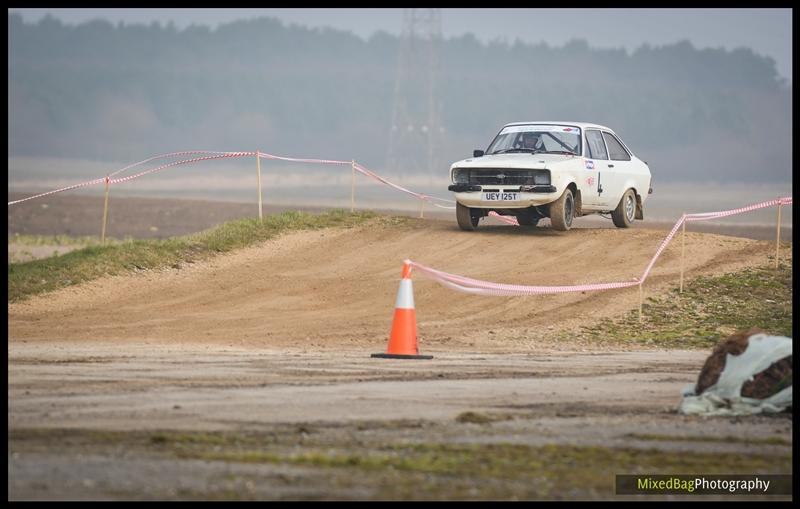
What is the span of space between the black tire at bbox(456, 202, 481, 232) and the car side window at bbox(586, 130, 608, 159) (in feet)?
7.29

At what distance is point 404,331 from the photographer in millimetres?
14273

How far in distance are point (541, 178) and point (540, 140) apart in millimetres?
1475

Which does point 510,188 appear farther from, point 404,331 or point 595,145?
point 404,331

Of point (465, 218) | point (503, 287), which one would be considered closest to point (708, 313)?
point (503, 287)

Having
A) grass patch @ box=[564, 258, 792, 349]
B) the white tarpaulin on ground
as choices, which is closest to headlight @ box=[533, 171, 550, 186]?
grass patch @ box=[564, 258, 792, 349]

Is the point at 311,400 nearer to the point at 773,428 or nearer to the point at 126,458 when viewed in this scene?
the point at 126,458

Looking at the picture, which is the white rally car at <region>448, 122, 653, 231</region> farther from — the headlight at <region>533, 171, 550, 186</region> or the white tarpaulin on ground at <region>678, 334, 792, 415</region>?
the white tarpaulin on ground at <region>678, 334, 792, 415</region>

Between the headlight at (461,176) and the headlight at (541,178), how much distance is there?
45.5 inches

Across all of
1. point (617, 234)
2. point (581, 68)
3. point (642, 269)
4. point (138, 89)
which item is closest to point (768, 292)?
point (642, 269)

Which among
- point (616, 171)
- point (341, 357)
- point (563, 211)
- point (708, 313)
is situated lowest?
point (341, 357)

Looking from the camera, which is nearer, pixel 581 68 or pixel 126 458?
pixel 126 458

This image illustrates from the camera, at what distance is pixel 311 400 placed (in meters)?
11.0

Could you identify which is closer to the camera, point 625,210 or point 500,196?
point 500,196

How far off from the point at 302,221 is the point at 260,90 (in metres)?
135
